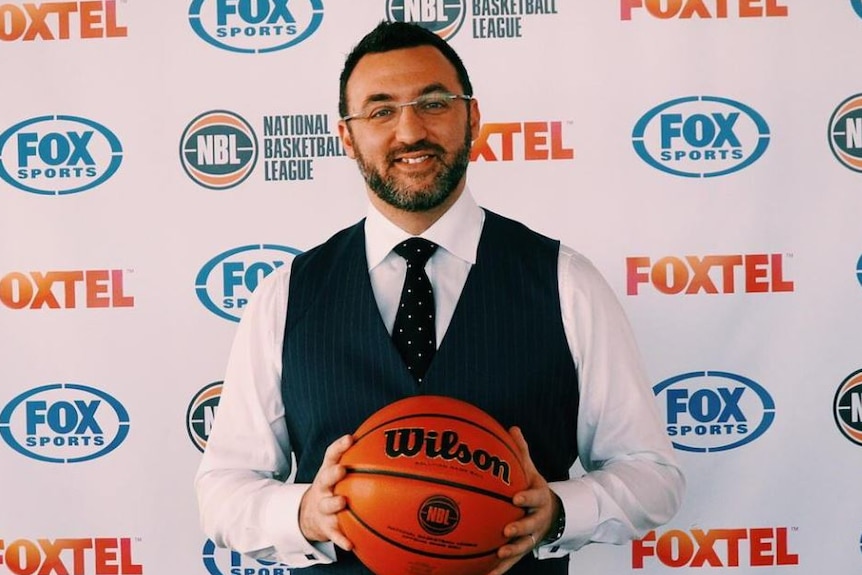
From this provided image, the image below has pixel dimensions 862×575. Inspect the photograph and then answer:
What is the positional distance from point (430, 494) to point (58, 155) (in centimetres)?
145

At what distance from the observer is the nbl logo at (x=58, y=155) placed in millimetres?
2238

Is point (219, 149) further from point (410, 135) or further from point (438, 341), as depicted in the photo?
point (438, 341)

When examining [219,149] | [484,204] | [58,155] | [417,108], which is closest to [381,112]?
[417,108]

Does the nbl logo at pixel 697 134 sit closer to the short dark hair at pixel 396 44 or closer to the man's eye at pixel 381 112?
the short dark hair at pixel 396 44

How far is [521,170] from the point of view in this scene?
2188mm

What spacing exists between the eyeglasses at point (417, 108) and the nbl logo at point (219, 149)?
2.17ft

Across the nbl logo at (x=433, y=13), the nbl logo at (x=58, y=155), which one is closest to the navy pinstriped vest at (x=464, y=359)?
the nbl logo at (x=433, y=13)

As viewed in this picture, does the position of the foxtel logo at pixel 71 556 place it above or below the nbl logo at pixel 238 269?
below

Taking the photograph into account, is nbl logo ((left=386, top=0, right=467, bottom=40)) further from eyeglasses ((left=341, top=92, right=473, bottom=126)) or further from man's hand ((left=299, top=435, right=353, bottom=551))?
man's hand ((left=299, top=435, right=353, bottom=551))

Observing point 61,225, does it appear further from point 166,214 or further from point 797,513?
point 797,513

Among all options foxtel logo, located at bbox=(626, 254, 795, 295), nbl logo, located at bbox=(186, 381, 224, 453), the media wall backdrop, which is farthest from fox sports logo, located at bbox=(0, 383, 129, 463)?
foxtel logo, located at bbox=(626, 254, 795, 295)

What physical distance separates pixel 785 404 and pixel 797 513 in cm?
25

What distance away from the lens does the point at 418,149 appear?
159cm

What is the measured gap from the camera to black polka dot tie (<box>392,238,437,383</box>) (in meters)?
1.55
